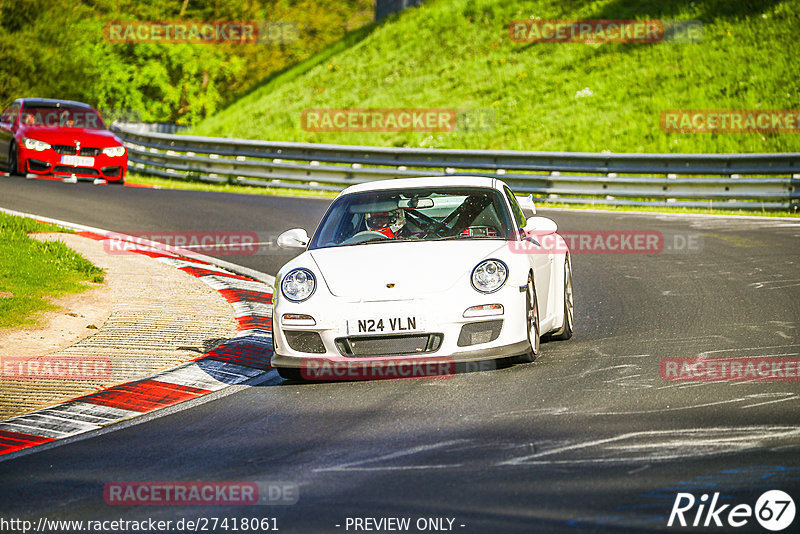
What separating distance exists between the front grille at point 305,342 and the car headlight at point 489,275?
1074mm

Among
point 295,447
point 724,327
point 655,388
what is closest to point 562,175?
point 724,327

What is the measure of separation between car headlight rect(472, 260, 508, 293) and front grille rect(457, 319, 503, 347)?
221 millimetres

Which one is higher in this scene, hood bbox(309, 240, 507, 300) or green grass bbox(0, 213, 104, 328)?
hood bbox(309, 240, 507, 300)

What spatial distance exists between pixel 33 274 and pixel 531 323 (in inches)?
→ 225

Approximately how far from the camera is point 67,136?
868 inches

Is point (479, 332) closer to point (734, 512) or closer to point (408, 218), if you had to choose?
point (408, 218)

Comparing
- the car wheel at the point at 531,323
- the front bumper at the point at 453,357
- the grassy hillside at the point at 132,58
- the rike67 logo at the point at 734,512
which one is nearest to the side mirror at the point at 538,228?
the car wheel at the point at 531,323

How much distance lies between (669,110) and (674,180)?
22.9ft

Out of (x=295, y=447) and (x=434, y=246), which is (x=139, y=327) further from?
(x=295, y=447)

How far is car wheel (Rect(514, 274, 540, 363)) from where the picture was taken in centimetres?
759

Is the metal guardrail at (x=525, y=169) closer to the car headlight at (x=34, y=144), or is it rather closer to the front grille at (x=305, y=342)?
the car headlight at (x=34, y=144)

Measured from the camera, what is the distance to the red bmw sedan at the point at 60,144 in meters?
22.1

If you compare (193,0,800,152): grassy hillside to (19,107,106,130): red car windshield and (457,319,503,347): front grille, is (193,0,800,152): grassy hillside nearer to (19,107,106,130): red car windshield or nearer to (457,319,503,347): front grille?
(19,107,106,130): red car windshield

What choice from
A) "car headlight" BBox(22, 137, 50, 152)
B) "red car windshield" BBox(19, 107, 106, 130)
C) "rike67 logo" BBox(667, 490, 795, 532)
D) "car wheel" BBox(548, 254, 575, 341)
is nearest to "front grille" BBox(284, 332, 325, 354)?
"car wheel" BBox(548, 254, 575, 341)
